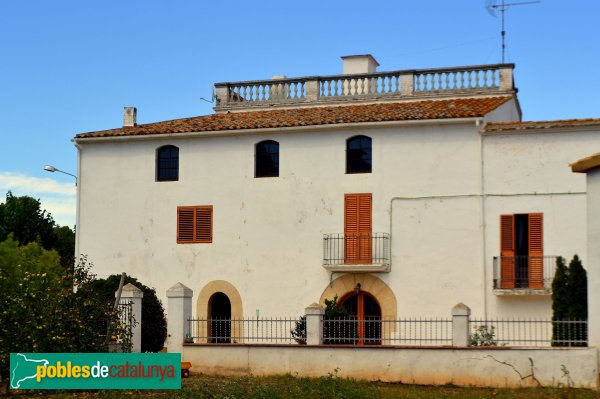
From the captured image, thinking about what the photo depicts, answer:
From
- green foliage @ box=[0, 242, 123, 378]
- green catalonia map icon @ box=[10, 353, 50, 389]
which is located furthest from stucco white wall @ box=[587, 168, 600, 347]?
green catalonia map icon @ box=[10, 353, 50, 389]

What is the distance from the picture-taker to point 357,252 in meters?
30.9

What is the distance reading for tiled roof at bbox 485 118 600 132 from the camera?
28453 mm

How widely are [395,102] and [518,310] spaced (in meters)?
8.73

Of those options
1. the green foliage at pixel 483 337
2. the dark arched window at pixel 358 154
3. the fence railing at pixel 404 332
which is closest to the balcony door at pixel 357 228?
the dark arched window at pixel 358 154

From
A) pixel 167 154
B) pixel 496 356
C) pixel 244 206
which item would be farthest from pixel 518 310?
pixel 167 154

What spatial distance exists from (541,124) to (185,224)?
11.5m

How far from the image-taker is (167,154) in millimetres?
33812

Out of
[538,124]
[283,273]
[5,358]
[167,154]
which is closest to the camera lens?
[5,358]

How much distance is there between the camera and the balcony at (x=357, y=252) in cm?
3053

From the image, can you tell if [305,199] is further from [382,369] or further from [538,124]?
[382,369]

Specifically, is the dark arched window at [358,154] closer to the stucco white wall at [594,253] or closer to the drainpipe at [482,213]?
the drainpipe at [482,213]

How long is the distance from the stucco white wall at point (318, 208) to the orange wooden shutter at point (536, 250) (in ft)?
0.65

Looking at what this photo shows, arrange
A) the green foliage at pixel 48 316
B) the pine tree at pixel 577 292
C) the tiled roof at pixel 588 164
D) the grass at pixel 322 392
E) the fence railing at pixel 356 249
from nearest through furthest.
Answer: the grass at pixel 322 392 → the tiled roof at pixel 588 164 → the green foliage at pixel 48 316 → the pine tree at pixel 577 292 → the fence railing at pixel 356 249

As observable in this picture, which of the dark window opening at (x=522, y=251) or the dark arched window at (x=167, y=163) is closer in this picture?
the dark window opening at (x=522, y=251)
